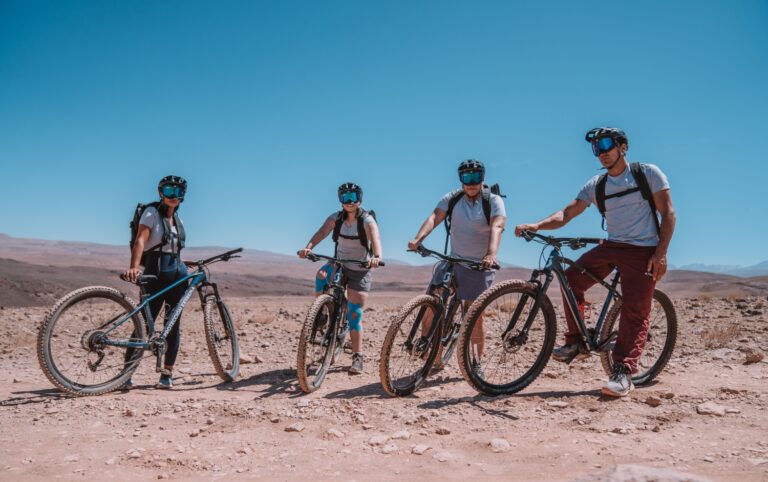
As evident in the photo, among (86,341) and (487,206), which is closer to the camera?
(86,341)

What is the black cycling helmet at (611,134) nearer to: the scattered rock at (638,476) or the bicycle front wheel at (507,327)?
the bicycle front wheel at (507,327)

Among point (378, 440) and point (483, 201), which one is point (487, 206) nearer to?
point (483, 201)

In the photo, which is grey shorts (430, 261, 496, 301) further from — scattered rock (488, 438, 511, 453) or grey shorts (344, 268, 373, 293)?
scattered rock (488, 438, 511, 453)

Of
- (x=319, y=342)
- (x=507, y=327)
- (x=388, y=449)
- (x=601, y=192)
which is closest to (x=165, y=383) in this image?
(x=319, y=342)

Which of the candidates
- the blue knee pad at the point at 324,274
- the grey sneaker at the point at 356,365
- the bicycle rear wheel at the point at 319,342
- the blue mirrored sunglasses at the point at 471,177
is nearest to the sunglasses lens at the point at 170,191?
the blue knee pad at the point at 324,274

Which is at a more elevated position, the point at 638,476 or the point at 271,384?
the point at 638,476

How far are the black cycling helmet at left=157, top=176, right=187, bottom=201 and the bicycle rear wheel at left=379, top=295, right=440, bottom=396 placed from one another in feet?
9.26

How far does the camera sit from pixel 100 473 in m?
3.33

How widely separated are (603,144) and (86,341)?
5236 millimetres

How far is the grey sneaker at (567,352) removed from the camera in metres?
4.83

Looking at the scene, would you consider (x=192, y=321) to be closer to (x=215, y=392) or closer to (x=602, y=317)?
(x=215, y=392)

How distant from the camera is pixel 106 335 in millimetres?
5168

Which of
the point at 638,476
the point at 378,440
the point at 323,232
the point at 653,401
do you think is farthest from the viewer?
the point at 323,232

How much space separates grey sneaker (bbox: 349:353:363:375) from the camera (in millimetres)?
6191
